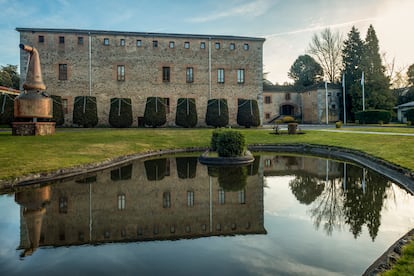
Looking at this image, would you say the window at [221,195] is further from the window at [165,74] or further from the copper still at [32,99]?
the window at [165,74]

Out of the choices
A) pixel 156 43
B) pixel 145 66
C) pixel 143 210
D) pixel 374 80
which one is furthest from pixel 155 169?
pixel 374 80

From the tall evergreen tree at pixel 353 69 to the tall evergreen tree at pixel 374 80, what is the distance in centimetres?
85

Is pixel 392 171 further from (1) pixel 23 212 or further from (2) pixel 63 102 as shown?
(2) pixel 63 102

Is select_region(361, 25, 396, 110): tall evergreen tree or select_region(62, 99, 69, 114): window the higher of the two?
select_region(361, 25, 396, 110): tall evergreen tree

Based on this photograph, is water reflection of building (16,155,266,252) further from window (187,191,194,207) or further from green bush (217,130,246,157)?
green bush (217,130,246,157)

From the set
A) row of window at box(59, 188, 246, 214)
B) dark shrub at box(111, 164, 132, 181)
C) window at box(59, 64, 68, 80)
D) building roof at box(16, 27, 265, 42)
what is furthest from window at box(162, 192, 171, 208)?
window at box(59, 64, 68, 80)

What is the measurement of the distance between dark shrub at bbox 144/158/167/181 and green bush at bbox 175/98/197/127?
1444 cm

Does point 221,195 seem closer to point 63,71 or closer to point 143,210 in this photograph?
point 143,210

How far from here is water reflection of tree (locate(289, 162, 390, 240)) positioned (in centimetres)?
516

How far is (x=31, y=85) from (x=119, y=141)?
594 cm

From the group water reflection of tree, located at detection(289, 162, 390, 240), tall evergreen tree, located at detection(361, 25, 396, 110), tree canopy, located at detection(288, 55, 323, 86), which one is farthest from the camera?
tree canopy, located at detection(288, 55, 323, 86)

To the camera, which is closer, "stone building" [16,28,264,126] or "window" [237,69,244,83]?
"stone building" [16,28,264,126]

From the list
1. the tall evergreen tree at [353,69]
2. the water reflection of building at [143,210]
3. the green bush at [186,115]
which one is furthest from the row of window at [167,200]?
the tall evergreen tree at [353,69]

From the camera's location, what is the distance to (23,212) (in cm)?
565
